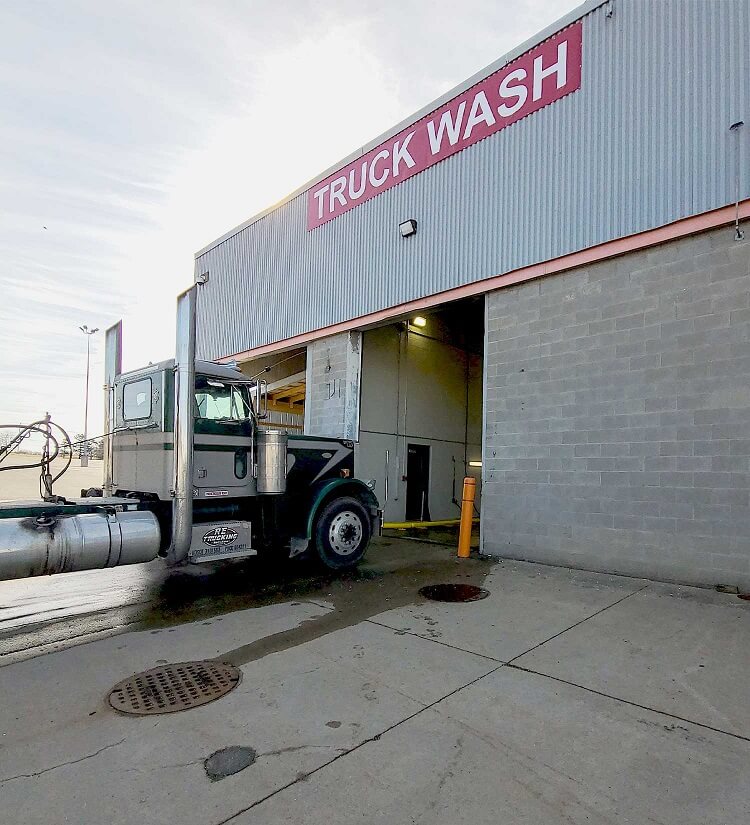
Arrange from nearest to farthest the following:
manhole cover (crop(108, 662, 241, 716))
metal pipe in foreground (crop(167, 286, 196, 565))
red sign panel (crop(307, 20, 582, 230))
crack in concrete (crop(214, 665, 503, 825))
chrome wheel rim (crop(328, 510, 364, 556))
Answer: crack in concrete (crop(214, 665, 503, 825)), manhole cover (crop(108, 662, 241, 716)), metal pipe in foreground (crop(167, 286, 196, 565)), chrome wheel rim (crop(328, 510, 364, 556)), red sign panel (crop(307, 20, 582, 230))

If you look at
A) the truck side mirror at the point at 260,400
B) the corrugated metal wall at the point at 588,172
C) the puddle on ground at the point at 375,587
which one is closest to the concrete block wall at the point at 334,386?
the corrugated metal wall at the point at 588,172

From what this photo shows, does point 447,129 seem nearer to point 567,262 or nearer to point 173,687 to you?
point 567,262

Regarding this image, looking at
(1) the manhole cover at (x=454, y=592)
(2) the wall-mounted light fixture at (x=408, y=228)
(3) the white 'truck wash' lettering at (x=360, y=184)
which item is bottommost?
(1) the manhole cover at (x=454, y=592)

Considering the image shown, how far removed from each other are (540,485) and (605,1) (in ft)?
23.0

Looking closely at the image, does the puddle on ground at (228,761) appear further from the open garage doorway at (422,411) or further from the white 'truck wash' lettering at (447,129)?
the white 'truck wash' lettering at (447,129)

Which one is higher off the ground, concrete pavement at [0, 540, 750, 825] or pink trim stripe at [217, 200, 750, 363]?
pink trim stripe at [217, 200, 750, 363]

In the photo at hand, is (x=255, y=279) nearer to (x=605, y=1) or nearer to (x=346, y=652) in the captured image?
(x=605, y=1)

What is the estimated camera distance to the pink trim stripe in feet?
22.2

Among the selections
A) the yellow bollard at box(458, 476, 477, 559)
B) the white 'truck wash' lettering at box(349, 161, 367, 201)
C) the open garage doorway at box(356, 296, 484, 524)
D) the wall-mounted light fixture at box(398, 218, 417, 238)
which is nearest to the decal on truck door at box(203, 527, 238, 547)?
the yellow bollard at box(458, 476, 477, 559)

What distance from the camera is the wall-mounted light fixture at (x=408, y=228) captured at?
10484 millimetres

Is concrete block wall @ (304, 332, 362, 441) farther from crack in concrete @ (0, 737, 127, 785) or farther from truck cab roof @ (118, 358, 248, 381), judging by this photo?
crack in concrete @ (0, 737, 127, 785)

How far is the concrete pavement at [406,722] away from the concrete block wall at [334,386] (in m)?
6.50

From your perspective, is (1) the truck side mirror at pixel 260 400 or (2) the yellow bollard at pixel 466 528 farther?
(2) the yellow bollard at pixel 466 528

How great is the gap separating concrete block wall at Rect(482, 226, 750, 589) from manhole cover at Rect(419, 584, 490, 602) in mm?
1912
